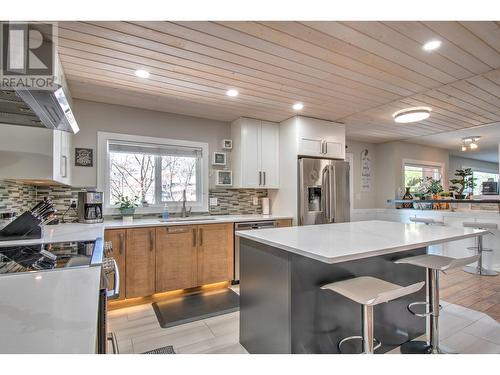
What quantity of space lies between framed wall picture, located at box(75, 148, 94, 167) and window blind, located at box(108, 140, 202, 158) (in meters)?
0.24

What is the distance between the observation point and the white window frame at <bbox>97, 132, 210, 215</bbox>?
3.24 metres

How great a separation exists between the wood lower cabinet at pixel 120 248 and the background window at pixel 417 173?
5563 mm

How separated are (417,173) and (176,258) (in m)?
5.69

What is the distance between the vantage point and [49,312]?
2.48 ft

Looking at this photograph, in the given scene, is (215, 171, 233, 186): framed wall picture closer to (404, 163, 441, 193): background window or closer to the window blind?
the window blind

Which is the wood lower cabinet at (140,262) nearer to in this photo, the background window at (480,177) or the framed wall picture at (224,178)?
the framed wall picture at (224,178)

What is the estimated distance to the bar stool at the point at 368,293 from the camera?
134 cm

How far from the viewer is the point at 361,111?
3.58m

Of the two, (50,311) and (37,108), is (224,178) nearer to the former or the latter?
(37,108)

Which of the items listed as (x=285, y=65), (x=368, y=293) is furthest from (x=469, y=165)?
(x=368, y=293)
